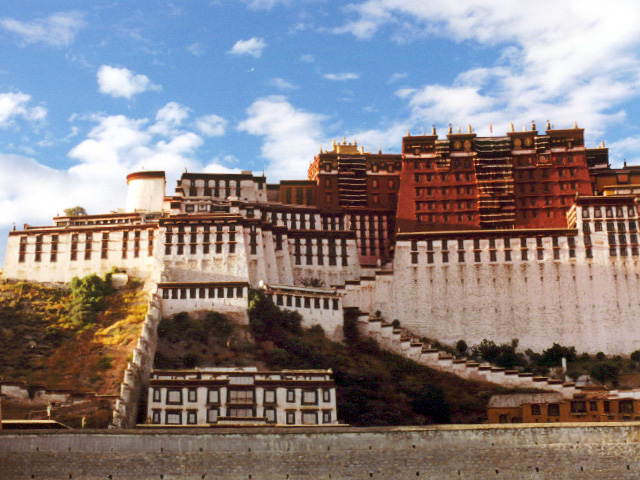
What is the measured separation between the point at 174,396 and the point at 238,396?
4.95 metres

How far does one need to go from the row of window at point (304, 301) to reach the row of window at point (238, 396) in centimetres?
2002

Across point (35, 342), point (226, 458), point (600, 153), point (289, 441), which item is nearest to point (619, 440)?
point (289, 441)

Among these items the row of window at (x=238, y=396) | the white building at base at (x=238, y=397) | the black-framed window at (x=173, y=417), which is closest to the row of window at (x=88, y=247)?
the white building at base at (x=238, y=397)

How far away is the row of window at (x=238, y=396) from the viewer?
7456cm

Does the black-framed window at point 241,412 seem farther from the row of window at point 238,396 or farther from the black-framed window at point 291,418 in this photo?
the black-framed window at point 291,418

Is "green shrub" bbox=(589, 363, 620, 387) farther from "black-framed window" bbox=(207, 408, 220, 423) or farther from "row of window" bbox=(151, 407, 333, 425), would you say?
"black-framed window" bbox=(207, 408, 220, 423)

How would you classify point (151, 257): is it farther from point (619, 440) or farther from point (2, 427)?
point (619, 440)

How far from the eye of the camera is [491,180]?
118 meters

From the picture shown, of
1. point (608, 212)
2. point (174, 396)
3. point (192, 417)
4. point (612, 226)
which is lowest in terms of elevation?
point (192, 417)

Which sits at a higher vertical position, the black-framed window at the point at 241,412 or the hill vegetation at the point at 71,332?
the hill vegetation at the point at 71,332

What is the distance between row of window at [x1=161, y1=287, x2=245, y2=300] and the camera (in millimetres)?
93062

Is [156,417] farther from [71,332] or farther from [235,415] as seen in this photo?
[71,332]

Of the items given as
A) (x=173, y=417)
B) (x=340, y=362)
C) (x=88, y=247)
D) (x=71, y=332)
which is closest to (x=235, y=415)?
(x=173, y=417)

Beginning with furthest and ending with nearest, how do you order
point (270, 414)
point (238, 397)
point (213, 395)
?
point (238, 397), point (270, 414), point (213, 395)
